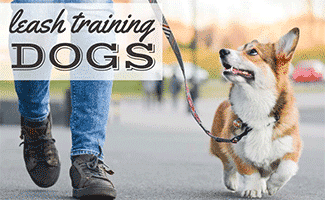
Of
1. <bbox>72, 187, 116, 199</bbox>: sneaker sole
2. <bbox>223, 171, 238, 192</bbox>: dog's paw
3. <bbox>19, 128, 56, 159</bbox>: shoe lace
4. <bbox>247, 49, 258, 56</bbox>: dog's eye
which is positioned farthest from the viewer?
<bbox>223, 171, 238, 192</bbox>: dog's paw

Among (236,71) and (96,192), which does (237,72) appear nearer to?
(236,71)

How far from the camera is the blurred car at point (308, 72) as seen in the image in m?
34.8

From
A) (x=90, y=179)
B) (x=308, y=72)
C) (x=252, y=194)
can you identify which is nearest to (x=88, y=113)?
(x=90, y=179)

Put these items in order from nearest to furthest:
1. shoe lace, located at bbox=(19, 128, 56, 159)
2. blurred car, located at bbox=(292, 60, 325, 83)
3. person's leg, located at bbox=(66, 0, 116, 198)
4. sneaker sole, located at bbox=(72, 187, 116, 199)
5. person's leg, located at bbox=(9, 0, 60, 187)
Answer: sneaker sole, located at bbox=(72, 187, 116, 199) → person's leg, located at bbox=(66, 0, 116, 198) → person's leg, located at bbox=(9, 0, 60, 187) → shoe lace, located at bbox=(19, 128, 56, 159) → blurred car, located at bbox=(292, 60, 325, 83)

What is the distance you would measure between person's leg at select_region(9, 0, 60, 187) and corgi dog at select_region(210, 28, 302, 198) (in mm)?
1081

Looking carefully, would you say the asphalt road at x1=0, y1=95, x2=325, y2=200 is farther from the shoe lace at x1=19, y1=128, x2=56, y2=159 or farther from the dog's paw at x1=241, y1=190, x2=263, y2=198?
the shoe lace at x1=19, y1=128, x2=56, y2=159

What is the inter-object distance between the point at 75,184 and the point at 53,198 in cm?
18

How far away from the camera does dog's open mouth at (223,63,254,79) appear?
346 cm

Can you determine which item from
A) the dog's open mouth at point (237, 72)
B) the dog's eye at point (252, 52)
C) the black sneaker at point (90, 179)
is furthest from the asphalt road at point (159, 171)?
the dog's eye at point (252, 52)

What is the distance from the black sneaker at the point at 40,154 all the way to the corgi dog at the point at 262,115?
3.55 feet

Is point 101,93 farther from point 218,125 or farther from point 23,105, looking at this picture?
point 218,125

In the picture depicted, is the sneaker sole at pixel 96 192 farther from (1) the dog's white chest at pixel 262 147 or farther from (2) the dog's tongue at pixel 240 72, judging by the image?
(2) the dog's tongue at pixel 240 72

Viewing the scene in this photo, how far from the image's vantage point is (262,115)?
11.5ft

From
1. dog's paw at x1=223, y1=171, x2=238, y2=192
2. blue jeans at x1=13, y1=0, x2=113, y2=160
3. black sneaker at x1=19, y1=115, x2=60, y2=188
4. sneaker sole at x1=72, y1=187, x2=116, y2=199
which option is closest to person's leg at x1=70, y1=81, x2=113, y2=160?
blue jeans at x1=13, y1=0, x2=113, y2=160
